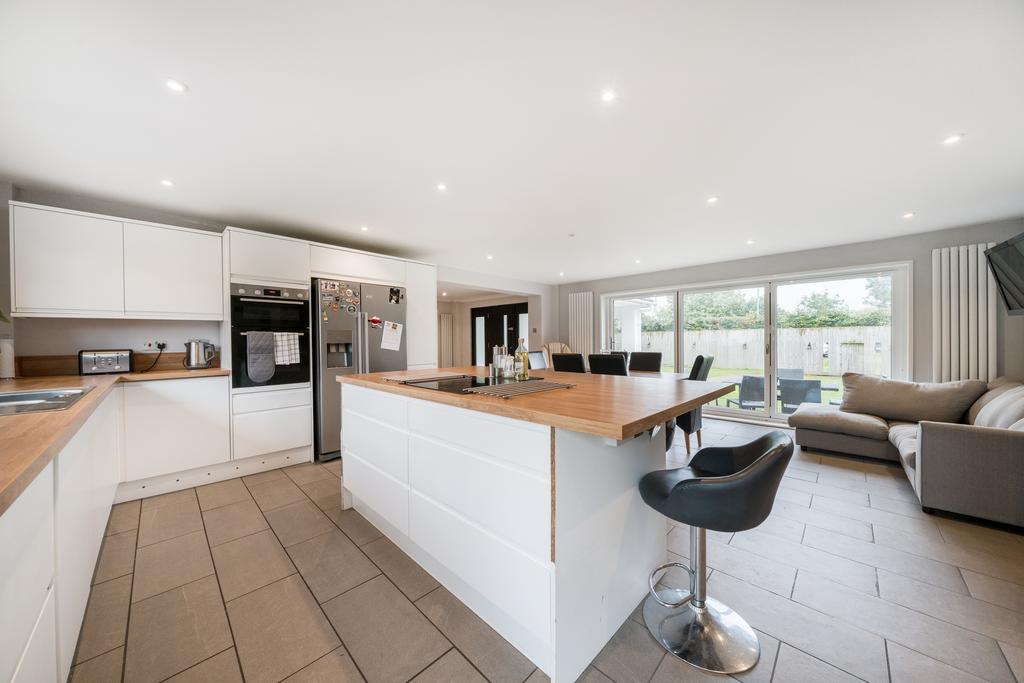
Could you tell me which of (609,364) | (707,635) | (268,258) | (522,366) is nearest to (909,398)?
(609,364)

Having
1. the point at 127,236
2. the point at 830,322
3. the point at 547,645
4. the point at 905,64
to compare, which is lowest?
the point at 547,645

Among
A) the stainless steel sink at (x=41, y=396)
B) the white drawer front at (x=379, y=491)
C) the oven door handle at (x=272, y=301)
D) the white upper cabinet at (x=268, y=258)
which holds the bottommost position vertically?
the white drawer front at (x=379, y=491)

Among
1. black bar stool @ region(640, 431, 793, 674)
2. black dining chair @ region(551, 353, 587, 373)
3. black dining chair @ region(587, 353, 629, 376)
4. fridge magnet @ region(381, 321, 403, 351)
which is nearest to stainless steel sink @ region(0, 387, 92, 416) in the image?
fridge magnet @ region(381, 321, 403, 351)

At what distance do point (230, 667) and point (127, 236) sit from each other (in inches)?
124

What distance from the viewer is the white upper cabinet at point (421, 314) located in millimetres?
4227

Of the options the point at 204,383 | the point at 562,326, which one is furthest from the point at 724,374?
the point at 204,383

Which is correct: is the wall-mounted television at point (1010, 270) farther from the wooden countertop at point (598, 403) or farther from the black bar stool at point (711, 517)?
the black bar stool at point (711, 517)

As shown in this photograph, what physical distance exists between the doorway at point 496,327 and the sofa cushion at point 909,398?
5006 millimetres

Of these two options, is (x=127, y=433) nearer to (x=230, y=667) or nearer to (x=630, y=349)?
(x=230, y=667)

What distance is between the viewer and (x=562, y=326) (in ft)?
24.4

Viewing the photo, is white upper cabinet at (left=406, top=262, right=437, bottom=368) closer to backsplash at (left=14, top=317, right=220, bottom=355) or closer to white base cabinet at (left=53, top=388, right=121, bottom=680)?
backsplash at (left=14, top=317, right=220, bottom=355)

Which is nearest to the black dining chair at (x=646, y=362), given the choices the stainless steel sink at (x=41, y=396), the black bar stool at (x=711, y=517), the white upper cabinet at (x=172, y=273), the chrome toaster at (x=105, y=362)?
the black bar stool at (x=711, y=517)

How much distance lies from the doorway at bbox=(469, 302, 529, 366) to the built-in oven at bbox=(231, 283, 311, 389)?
14.9ft

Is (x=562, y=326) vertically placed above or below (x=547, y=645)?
above
